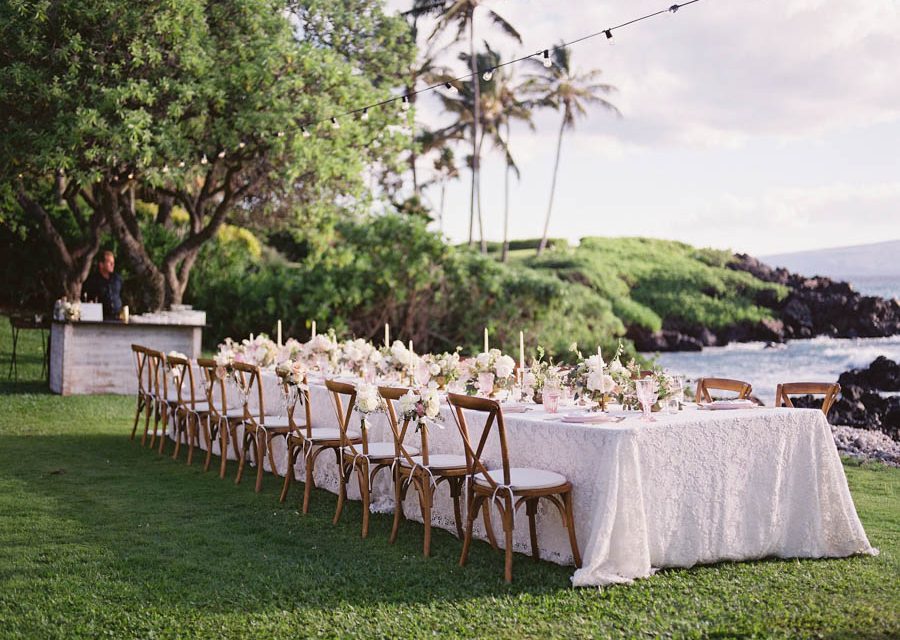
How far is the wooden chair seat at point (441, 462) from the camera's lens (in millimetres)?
5430

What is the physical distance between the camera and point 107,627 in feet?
13.8

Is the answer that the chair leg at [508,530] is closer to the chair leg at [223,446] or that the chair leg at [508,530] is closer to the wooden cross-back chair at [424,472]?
the wooden cross-back chair at [424,472]

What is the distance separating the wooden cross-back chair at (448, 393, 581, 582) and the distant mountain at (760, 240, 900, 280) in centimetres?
4813

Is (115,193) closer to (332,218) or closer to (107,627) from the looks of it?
(332,218)

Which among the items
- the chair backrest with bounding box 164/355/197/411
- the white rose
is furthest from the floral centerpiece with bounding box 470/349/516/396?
the chair backrest with bounding box 164/355/197/411

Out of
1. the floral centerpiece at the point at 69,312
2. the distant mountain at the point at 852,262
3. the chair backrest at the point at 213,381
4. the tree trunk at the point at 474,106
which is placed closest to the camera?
the chair backrest at the point at 213,381

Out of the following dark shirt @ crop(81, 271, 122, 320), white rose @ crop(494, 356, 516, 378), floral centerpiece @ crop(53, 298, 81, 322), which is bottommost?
white rose @ crop(494, 356, 516, 378)

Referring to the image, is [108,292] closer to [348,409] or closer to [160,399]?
[160,399]

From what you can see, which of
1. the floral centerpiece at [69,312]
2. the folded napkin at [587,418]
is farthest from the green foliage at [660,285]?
the folded napkin at [587,418]

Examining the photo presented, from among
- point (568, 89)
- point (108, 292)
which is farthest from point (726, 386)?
point (568, 89)

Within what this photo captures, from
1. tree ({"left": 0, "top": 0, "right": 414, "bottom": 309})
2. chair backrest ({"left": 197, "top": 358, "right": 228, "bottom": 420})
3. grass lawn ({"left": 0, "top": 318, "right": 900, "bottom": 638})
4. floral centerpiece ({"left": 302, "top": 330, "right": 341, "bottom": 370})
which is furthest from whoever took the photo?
tree ({"left": 0, "top": 0, "right": 414, "bottom": 309})

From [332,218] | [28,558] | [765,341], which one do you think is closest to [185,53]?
[332,218]

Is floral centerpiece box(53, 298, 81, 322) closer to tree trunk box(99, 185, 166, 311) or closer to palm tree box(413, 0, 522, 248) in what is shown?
tree trunk box(99, 185, 166, 311)

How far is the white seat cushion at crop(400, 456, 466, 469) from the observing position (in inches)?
215
